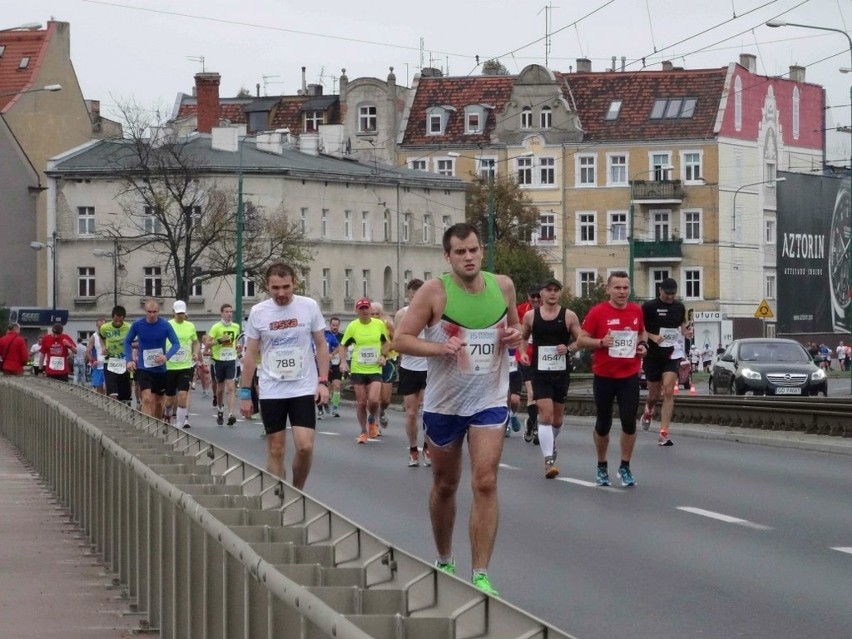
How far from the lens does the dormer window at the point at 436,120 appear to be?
340 ft

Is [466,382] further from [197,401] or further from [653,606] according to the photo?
[197,401]

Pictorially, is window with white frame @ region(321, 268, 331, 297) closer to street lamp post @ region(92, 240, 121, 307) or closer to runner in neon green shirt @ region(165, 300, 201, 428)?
street lamp post @ region(92, 240, 121, 307)

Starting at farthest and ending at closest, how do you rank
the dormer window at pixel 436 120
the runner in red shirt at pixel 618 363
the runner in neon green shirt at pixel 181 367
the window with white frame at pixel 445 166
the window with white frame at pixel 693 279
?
1. the dormer window at pixel 436 120
2. the window with white frame at pixel 445 166
3. the window with white frame at pixel 693 279
4. the runner in neon green shirt at pixel 181 367
5. the runner in red shirt at pixel 618 363

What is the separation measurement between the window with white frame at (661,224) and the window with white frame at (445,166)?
1064 cm

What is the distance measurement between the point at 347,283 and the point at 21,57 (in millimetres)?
20887

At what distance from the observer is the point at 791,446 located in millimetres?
22438

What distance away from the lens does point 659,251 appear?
9938 cm

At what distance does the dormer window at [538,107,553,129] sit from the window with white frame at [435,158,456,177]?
5.20 meters

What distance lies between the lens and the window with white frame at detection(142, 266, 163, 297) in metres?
88.6

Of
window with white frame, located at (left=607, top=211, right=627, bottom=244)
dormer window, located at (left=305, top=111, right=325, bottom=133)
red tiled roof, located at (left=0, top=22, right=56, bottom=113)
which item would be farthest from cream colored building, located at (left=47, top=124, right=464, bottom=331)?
dormer window, located at (left=305, top=111, right=325, bottom=133)

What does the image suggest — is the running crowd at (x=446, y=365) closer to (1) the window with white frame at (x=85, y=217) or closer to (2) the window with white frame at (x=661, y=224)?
(1) the window with white frame at (x=85, y=217)

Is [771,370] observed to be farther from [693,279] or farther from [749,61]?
[749,61]

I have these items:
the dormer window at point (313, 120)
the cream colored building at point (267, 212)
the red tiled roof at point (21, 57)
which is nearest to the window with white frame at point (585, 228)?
the cream colored building at point (267, 212)

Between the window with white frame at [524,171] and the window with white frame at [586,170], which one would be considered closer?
the window with white frame at [586,170]
